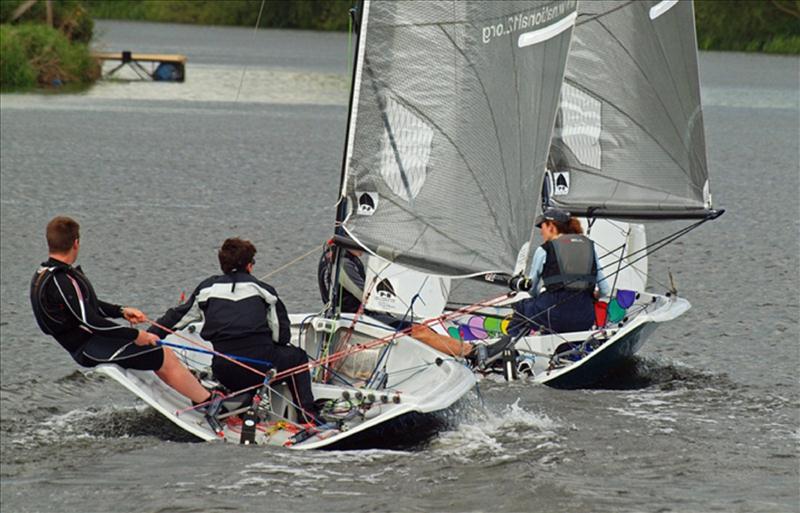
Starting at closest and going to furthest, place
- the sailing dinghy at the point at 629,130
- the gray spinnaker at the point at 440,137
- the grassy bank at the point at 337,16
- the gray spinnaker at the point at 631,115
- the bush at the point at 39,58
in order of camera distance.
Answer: the gray spinnaker at the point at 440,137
the sailing dinghy at the point at 629,130
the gray spinnaker at the point at 631,115
the bush at the point at 39,58
the grassy bank at the point at 337,16

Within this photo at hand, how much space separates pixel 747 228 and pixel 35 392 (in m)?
15.7

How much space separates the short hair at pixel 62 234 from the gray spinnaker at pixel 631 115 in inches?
300

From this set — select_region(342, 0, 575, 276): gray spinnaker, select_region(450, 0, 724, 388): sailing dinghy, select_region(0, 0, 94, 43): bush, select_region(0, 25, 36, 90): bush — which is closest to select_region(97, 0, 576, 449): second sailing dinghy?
select_region(342, 0, 575, 276): gray spinnaker

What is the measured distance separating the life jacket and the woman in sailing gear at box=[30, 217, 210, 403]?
4.16 meters

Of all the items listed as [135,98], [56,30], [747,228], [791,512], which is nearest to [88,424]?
[791,512]

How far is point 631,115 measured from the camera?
55.6 ft

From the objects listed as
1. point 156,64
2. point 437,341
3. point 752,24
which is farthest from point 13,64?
point 752,24

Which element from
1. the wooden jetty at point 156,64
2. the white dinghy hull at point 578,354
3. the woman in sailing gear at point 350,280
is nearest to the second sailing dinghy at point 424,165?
the woman in sailing gear at point 350,280

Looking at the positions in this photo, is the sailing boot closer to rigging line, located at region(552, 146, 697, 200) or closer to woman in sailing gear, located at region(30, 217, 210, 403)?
woman in sailing gear, located at region(30, 217, 210, 403)

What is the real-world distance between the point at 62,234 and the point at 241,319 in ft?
4.74

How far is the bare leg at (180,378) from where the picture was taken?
420 inches

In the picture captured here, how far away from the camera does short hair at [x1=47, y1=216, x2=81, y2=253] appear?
9.96 m

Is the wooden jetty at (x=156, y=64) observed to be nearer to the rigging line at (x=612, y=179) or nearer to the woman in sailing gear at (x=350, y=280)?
the rigging line at (x=612, y=179)

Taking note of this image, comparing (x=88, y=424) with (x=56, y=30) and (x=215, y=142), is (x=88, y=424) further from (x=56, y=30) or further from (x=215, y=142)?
(x=56, y=30)
